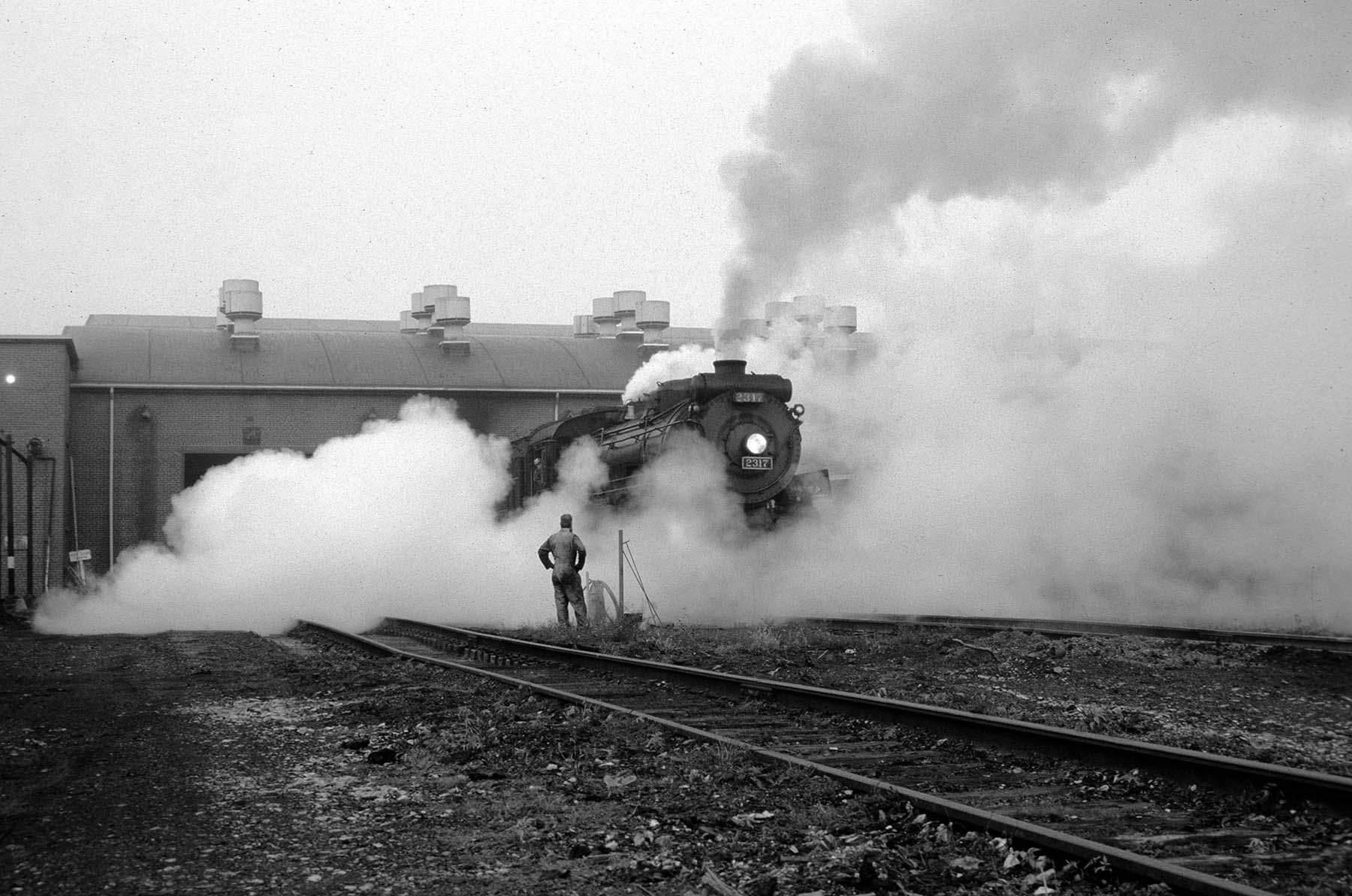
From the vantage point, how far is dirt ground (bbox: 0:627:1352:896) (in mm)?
5508

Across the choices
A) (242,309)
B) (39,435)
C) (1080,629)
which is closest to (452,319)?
(242,309)

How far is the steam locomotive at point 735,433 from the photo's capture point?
18609 millimetres

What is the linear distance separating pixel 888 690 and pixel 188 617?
646 inches

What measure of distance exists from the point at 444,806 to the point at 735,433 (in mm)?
12117

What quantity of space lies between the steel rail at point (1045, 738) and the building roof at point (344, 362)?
2861 cm

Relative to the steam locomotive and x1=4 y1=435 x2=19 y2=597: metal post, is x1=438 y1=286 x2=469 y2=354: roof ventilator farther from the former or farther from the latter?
the steam locomotive

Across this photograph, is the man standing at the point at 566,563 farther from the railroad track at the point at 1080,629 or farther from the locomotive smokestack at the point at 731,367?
the locomotive smokestack at the point at 731,367

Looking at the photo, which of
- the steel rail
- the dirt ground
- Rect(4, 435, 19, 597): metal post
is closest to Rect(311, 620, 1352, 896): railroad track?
the steel rail

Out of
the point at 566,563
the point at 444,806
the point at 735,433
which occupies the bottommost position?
the point at 444,806

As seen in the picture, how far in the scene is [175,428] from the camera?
37.6m

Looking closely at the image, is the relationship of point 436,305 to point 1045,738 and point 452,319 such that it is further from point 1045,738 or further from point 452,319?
point 1045,738

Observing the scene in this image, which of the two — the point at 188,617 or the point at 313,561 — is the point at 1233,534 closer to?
the point at 313,561

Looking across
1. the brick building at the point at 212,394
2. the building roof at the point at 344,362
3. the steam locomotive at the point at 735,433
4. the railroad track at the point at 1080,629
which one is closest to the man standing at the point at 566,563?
the steam locomotive at the point at 735,433

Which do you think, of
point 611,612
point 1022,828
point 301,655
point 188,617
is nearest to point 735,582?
point 611,612
